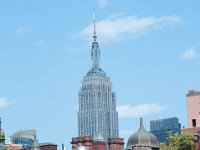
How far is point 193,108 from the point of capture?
121m

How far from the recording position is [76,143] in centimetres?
9394

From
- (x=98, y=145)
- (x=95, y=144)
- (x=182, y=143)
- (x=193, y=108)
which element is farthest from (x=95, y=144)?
(x=193, y=108)

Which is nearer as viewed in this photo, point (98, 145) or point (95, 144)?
point (98, 145)

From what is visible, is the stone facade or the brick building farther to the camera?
the stone facade

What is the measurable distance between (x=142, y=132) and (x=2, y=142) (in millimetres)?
31489

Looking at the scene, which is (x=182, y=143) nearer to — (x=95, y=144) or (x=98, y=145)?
(x=98, y=145)

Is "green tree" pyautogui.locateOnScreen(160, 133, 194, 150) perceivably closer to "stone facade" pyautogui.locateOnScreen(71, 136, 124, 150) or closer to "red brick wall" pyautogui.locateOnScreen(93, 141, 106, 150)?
"stone facade" pyautogui.locateOnScreen(71, 136, 124, 150)

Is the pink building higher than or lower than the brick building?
higher

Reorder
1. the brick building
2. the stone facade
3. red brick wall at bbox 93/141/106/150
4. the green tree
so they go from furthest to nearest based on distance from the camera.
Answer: the green tree, the stone facade, the brick building, red brick wall at bbox 93/141/106/150

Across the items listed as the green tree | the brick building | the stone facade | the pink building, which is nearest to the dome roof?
the pink building

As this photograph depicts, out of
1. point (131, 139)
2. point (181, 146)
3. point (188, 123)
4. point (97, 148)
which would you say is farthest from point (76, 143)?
point (188, 123)

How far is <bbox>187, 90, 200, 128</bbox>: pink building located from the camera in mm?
120375

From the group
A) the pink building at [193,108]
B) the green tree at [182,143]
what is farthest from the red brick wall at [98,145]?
the pink building at [193,108]

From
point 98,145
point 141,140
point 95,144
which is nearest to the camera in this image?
point 98,145
